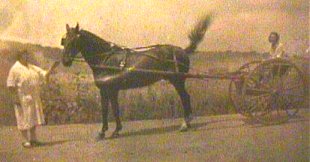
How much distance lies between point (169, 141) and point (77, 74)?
13.2 inches

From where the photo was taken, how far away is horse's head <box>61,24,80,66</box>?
1441 millimetres

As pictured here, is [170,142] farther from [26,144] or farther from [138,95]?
[26,144]

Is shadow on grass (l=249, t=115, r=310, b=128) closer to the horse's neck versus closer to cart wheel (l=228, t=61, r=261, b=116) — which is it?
cart wheel (l=228, t=61, r=261, b=116)

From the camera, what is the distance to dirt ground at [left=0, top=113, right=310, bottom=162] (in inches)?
58.6

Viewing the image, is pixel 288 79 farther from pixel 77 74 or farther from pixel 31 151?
pixel 31 151

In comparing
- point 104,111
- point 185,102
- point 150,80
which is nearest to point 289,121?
point 185,102

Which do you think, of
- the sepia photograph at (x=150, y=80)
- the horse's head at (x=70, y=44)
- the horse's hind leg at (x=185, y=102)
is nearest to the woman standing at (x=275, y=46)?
the sepia photograph at (x=150, y=80)

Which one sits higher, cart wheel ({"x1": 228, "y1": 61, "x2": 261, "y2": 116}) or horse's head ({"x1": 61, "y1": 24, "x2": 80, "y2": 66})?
horse's head ({"x1": 61, "y1": 24, "x2": 80, "y2": 66})

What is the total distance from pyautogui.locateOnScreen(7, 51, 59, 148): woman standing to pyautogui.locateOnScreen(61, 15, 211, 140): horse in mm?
100

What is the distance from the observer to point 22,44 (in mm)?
1456

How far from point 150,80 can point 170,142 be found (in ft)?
0.64

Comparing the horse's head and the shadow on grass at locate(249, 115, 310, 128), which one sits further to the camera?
the shadow on grass at locate(249, 115, 310, 128)

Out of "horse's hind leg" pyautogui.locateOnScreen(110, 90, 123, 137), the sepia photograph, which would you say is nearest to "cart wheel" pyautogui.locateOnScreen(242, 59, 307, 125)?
the sepia photograph

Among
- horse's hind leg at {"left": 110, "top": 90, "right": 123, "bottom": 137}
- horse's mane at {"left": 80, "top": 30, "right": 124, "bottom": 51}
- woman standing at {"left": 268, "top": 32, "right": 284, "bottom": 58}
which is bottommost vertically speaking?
horse's hind leg at {"left": 110, "top": 90, "right": 123, "bottom": 137}
